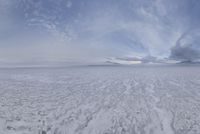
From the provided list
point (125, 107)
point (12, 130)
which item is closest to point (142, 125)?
point (125, 107)

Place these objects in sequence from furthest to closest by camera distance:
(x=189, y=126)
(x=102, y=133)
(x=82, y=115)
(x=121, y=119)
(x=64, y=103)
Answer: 1. (x=64, y=103)
2. (x=82, y=115)
3. (x=121, y=119)
4. (x=189, y=126)
5. (x=102, y=133)

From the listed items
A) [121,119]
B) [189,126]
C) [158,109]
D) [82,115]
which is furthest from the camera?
[158,109]

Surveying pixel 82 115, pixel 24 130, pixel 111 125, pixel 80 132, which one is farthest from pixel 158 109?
pixel 24 130

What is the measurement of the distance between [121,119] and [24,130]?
3347mm

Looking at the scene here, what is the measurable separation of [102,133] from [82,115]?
1.74 metres

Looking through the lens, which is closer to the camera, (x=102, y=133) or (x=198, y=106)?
(x=102, y=133)

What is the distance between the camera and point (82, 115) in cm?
→ 665

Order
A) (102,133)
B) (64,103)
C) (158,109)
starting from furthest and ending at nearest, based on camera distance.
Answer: (64,103) → (158,109) → (102,133)

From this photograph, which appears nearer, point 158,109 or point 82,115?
point 82,115

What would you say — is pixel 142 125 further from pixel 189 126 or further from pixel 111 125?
pixel 189 126

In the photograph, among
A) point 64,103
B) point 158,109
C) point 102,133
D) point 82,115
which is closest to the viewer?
point 102,133

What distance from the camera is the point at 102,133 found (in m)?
5.10

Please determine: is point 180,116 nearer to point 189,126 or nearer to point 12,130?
point 189,126

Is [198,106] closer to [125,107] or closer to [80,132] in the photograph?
[125,107]
